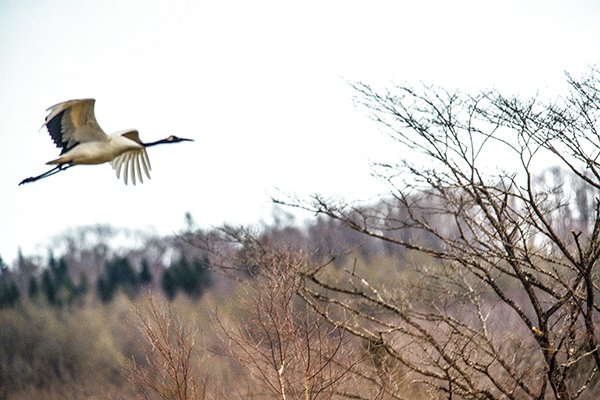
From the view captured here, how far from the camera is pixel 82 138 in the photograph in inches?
217

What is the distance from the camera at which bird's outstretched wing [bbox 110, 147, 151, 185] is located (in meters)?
6.83

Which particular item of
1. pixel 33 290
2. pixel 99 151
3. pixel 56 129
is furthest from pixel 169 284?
pixel 99 151

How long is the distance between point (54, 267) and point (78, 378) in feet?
60.4

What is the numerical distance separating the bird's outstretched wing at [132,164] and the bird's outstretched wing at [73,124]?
1187mm

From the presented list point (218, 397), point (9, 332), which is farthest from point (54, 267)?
point (218, 397)

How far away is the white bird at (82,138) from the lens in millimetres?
5137

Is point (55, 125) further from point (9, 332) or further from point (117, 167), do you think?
point (9, 332)

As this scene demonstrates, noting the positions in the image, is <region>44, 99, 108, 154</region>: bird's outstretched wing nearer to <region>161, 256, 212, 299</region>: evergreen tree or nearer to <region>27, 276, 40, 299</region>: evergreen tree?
<region>161, 256, 212, 299</region>: evergreen tree

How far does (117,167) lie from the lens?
6820mm

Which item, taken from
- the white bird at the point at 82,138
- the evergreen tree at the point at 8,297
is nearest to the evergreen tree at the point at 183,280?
the evergreen tree at the point at 8,297

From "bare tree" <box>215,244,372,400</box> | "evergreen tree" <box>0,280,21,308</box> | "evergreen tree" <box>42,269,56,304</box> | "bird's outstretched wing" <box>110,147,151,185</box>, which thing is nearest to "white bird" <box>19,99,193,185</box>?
"bird's outstretched wing" <box>110,147,151,185</box>

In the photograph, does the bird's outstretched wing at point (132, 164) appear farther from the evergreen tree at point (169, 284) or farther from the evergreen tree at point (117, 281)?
the evergreen tree at point (117, 281)

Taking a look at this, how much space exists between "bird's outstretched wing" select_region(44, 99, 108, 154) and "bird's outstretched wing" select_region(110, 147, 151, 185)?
46.7 inches

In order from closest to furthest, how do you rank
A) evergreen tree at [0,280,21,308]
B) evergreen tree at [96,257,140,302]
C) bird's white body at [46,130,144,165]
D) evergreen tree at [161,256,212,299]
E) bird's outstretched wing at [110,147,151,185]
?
bird's white body at [46,130,144,165]
bird's outstretched wing at [110,147,151,185]
evergreen tree at [0,280,21,308]
evergreen tree at [161,256,212,299]
evergreen tree at [96,257,140,302]
